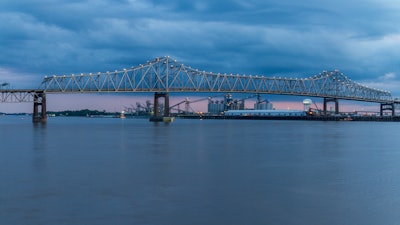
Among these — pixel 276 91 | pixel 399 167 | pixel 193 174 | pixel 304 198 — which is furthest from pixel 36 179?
pixel 276 91

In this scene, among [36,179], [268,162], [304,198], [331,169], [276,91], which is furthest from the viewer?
[276,91]

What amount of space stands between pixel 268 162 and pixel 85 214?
14503 mm

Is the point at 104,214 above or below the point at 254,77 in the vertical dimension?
below

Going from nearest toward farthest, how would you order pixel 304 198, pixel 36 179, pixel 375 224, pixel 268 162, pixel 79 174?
pixel 375 224 < pixel 304 198 < pixel 36 179 < pixel 79 174 < pixel 268 162

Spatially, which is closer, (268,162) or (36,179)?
(36,179)

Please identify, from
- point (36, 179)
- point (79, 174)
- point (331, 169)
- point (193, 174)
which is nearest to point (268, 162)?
point (331, 169)

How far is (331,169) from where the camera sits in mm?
23000

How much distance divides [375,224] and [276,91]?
131076mm

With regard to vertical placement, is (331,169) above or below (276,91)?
below

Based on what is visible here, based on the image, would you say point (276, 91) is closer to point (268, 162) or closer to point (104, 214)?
point (268, 162)

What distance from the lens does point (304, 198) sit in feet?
50.4

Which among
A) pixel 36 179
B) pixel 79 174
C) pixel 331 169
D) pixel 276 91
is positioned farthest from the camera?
pixel 276 91

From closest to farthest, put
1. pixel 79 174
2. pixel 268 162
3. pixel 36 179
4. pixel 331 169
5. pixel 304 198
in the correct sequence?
pixel 304 198 → pixel 36 179 → pixel 79 174 → pixel 331 169 → pixel 268 162

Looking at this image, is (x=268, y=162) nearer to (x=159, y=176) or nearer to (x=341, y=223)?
(x=159, y=176)
